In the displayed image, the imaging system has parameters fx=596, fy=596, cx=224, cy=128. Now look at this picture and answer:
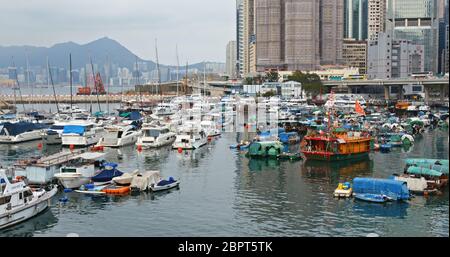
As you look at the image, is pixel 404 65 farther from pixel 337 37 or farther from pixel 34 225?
pixel 34 225

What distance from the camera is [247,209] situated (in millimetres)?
13719

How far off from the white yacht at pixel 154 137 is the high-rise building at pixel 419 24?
181 ft

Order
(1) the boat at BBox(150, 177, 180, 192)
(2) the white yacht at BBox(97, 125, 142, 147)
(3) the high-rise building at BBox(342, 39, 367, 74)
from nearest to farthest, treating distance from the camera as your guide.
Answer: (1) the boat at BBox(150, 177, 180, 192) < (2) the white yacht at BBox(97, 125, 142, 147) < (3) the high-rise building at BBox(342, 39, 367, 74)

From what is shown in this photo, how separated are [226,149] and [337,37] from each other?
183 feet

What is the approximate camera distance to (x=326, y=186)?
16.7m

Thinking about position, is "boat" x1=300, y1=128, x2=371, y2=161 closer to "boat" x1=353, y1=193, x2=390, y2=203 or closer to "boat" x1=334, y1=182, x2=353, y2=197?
"boat" x1=334, y1=182, x2=353, y2=197

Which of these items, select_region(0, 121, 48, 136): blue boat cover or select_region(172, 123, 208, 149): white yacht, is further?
select_region(0, 121, 48, 136): blue boat cover

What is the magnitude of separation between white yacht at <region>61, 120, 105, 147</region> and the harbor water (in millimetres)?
6932

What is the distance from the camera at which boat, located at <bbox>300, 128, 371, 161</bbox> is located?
70.3 ft

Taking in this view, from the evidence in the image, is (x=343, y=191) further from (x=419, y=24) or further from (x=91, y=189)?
(x=419, y=24)

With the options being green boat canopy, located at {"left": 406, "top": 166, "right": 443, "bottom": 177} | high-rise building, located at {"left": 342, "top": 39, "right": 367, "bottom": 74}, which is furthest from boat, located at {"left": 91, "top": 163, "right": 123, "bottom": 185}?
high-rise building, located at {"left": 342, "top": 39, "right": 367, "bottom": 74}
